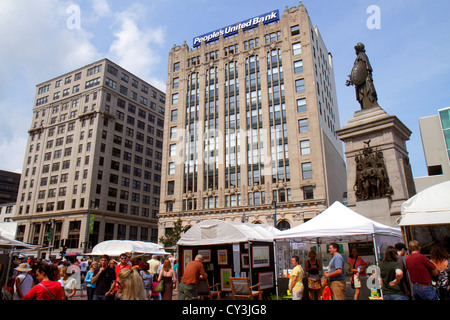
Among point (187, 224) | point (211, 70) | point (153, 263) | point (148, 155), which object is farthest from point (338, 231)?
→ point (148, 155)

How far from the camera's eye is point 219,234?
13703 millimetres

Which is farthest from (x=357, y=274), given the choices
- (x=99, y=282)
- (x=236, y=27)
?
(x=236, y=27)

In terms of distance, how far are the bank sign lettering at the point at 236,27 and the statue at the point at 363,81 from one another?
44816 millimetres

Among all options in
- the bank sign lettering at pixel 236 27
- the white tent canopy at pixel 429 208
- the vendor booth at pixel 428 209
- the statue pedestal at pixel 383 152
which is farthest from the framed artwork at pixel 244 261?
the bank sign lettering at pixel 236 27

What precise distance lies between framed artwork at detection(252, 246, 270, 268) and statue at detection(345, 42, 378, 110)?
9.88m

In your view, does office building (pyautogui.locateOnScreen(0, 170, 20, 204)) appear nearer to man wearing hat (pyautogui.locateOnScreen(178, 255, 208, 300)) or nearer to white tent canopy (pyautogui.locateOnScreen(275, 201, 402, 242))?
man wearing hat (pyautogui.locateOnScreen(178, 255, 208, 300))

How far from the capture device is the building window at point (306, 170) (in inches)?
1861

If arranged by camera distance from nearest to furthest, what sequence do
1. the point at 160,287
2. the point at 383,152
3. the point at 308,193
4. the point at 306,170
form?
the point at 160,287 → the point at 383,152 → the point at 308,193 → the point at 306,170

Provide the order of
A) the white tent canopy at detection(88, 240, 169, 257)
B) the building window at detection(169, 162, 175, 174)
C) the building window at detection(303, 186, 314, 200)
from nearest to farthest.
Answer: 1. the white tent canopy at detection(88, 240, 169, 257)
2. the building window at detection(303, 186, 314, 200)
3. the building window at detection(169, 162, 175, 174)

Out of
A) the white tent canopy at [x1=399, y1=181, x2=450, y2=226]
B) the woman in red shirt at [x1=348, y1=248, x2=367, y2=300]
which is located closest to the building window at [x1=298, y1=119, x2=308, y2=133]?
the woman in red shirt at [x1=348, y1=248, x2=367, y2=300]

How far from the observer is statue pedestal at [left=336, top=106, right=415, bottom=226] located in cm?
1472

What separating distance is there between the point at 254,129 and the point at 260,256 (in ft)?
132

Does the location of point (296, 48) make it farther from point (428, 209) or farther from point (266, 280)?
point (428, 209)

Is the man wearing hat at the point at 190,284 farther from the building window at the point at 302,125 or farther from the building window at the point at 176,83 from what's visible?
the building window at the point at 176,83
